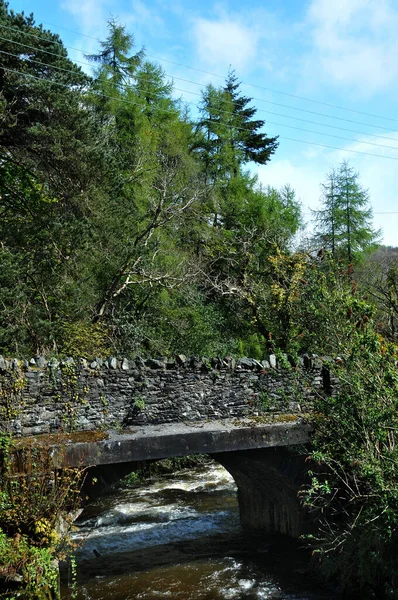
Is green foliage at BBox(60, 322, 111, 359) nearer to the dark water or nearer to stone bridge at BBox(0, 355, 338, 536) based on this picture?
the dark water

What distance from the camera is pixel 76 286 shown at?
17734 millimetres

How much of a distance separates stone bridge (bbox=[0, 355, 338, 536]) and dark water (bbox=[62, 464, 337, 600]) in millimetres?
961

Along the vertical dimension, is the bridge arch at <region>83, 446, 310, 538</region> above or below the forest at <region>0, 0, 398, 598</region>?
below

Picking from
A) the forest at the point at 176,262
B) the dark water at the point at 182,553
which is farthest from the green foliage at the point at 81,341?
the dark water at the point at 182,553

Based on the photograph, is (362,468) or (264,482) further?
(264,482)

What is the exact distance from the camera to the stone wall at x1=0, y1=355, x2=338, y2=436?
30.3 ft

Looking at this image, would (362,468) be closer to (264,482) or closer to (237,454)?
(237,454)

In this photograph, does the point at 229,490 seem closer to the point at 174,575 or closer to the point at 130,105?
the point at 174,575

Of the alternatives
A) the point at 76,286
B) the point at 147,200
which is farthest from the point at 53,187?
the point at 147,200

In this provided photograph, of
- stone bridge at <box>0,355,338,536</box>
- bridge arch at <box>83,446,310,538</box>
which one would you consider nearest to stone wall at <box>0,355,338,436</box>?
stone bridge at <box>0,355,338,536</box>

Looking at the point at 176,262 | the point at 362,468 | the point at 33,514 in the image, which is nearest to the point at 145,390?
the point at 33,514

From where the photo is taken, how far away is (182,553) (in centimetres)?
1128

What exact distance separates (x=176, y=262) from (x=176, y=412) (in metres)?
11.9

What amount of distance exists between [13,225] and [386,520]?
12.3 metres
